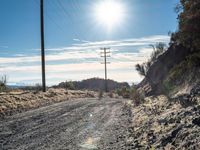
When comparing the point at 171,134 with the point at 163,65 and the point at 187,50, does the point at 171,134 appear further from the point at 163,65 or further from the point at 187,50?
the point at 163,65

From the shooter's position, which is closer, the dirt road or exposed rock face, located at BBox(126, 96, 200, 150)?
exposed rock face, located at BBox(126, 96, 200, 150)

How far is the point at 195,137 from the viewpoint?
11.2 m

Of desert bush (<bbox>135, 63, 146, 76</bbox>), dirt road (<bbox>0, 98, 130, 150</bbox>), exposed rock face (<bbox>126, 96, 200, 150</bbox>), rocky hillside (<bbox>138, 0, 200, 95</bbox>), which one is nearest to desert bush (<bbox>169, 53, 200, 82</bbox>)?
rocky hillside (<bbox>138, 0, 200, 95</bbox>)

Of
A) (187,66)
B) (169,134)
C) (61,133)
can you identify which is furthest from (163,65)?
(169,134)

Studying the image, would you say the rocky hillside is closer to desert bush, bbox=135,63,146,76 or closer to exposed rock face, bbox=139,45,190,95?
exposed rock face, bbox=139,45,190,95

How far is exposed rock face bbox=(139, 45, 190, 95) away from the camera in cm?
3756

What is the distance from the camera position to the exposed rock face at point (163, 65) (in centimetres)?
3756

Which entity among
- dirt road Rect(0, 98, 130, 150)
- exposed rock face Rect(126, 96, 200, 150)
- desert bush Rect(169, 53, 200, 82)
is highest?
desert bush Rect(169, 53, 200, 82)

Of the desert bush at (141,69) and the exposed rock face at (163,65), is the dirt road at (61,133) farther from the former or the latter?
the desert bush at (141,69)

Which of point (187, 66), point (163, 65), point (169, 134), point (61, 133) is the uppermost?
point (163, 65)

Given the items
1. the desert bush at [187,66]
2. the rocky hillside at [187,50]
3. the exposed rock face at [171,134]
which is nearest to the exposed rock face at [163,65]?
the rocky hillside at [187,50]

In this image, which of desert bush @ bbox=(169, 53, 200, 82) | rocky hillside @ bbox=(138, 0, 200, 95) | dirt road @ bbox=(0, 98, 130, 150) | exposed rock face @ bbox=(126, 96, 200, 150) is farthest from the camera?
desert bush @ bbox=(169, 53, 200, 82)

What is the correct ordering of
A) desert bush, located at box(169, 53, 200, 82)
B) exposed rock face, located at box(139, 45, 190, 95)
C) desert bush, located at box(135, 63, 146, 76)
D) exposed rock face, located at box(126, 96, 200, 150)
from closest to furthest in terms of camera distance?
exposed rock face, located at box(126, 96, 200, 150) → desert bush, located at box(169, 53, 200, 82) → exposed rock face, located at box(139, 45, 190, 95) → desert bush, located at box(135, 63, 146, 76)

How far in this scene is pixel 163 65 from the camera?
41.8 meters
